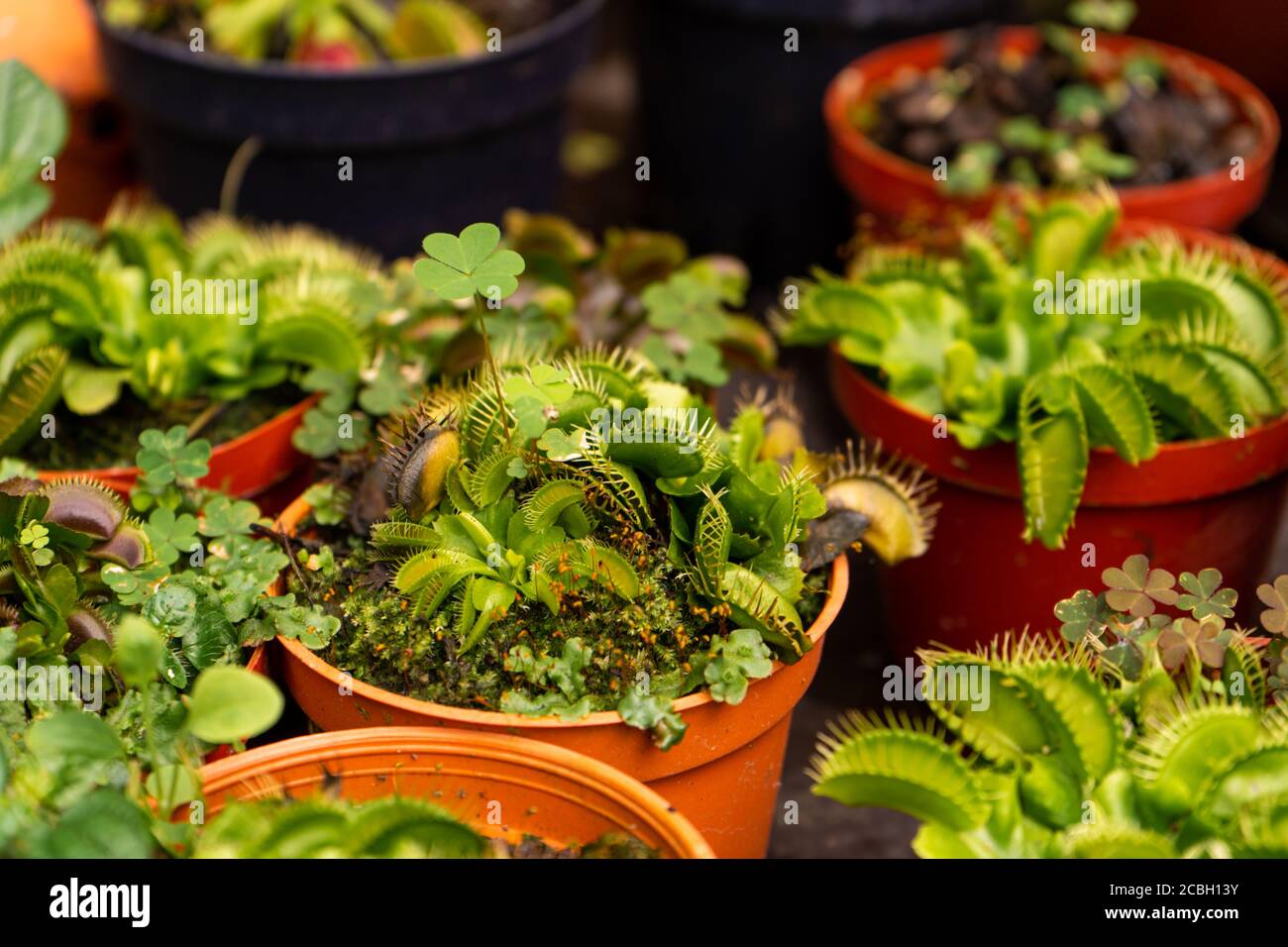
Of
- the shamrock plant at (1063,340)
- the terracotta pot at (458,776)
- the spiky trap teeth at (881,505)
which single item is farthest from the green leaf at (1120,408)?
the terracotta pot at (458,776)

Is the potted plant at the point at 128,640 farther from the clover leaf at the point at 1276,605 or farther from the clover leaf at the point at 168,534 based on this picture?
the clover leaf at the point at 1276,605

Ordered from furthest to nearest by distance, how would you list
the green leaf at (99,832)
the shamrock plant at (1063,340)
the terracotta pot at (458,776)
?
the shamrock plant at (1063,340), the terracotta pot at (458,776), the green leaf at (99,832)

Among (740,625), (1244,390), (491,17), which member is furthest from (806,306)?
(491,17)

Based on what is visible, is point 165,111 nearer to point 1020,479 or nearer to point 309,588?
point 309,588

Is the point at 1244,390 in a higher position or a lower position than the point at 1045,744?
higher

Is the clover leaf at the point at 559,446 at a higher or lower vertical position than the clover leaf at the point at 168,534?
higher

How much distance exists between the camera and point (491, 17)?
317 centimetres

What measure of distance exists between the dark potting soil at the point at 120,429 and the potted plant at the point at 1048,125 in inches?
54.3

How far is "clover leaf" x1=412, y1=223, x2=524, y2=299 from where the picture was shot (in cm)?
146

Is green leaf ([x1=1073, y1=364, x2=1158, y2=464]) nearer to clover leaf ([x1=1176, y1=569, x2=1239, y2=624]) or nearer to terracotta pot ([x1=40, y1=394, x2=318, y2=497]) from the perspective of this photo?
clover leaf ([x1=1176, y1=569, x2=1239, y2=624])

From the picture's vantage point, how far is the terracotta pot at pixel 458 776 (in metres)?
1.32

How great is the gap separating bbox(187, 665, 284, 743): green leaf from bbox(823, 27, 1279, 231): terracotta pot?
73.1 inches

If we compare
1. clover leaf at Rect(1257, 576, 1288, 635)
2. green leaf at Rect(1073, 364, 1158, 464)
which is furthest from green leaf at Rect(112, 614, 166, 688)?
green leaf at Rect(1073, 364, 1158, 464)

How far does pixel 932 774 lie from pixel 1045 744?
0.16 metres
